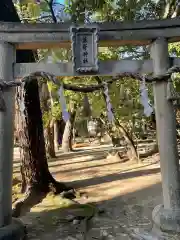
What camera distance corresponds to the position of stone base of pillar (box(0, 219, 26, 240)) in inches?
172

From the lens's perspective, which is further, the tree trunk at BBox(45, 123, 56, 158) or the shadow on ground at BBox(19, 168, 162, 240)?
the tree trunk at BBox(45, 123, 56, 158)

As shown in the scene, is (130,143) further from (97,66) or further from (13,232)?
(13,232)

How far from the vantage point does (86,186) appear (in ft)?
29.2

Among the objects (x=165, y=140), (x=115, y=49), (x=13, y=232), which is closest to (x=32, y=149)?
(x=13, y=232)

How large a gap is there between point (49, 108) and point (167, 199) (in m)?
11.0

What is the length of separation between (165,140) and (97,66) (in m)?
1.60

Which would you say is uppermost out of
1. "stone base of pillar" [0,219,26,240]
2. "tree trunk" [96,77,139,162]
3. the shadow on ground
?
"tree trunk" [96,77,139,162]

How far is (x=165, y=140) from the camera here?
16.1 ft

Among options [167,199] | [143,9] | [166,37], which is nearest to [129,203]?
[167,199]

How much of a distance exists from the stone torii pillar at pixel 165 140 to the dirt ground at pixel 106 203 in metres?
0.64

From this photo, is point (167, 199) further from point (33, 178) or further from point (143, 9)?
point (143, 9)

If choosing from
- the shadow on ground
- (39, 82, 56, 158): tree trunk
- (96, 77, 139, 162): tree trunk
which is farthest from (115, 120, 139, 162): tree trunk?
the shadow on ground

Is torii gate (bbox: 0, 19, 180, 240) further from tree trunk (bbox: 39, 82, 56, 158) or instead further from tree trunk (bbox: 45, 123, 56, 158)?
tree trunk (bbox: 45, 123, 56, 158)

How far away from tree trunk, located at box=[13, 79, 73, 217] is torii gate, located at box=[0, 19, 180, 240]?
246 centimetres
